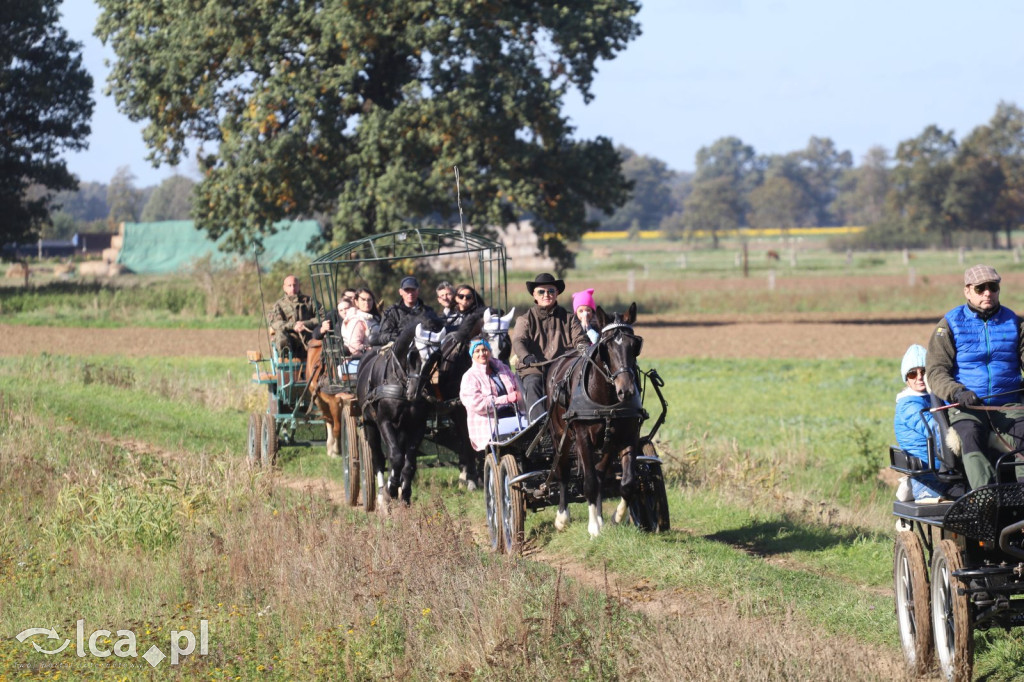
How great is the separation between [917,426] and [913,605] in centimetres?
132

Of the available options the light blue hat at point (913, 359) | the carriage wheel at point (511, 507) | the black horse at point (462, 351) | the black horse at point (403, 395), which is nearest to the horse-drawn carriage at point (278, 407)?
the black horse at point (462, 351)

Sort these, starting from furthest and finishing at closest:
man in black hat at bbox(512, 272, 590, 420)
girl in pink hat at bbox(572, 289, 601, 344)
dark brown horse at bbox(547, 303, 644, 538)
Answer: girl in pink hat at bbox(572, 289, 601, 344) < man in black hat at bbox(512, 272, 590, 420) < dark brown horse at bbox(547, 303, 644, 538)

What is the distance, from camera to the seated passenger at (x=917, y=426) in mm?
7953

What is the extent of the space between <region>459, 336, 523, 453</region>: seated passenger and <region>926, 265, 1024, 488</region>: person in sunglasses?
478 cm

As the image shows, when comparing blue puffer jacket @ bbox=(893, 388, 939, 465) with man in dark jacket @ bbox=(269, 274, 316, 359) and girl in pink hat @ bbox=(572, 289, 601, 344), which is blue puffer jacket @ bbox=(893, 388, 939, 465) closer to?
girl in pink hat @ bbox=(572, 289, 601, 344)

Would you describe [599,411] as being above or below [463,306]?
below

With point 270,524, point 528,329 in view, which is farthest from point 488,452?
point 270,524

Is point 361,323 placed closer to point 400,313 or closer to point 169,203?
point 400,313

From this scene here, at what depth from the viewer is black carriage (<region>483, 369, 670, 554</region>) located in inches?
430

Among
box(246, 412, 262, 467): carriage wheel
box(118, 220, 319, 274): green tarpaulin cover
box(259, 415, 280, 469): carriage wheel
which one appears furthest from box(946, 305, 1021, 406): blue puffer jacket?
box(118, 220, 319, 274): green tarpaulin cover

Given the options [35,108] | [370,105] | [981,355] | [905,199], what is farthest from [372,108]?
[905,199]

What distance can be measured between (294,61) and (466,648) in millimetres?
26596

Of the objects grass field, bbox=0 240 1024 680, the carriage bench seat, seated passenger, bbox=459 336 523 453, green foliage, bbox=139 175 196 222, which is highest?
green foliage, bbox=139 175 196 222

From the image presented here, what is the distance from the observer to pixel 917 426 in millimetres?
8414
